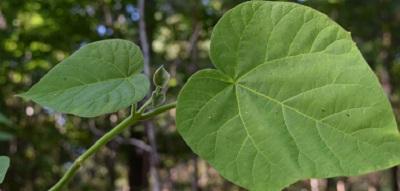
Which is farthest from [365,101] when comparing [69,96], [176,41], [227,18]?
[176,41]

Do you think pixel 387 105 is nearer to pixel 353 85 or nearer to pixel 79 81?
pixel 353 85

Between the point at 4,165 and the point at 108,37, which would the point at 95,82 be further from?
the point at 108,37

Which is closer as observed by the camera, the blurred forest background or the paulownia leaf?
the paulownia leaf

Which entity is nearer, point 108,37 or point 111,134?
point 111,134

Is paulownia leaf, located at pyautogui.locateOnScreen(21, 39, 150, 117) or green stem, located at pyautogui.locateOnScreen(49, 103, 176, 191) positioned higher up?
paulownia leaf, located at pyautogui.locateOnScreen(21, 39, 150, 117)

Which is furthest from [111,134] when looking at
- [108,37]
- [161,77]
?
[108,37]

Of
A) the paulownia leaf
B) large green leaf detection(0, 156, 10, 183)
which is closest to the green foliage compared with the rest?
the paulownia leaf

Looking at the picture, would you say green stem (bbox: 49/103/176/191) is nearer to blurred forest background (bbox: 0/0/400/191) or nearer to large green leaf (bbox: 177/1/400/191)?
large green leaf (bbox: 177/1/400/191)
